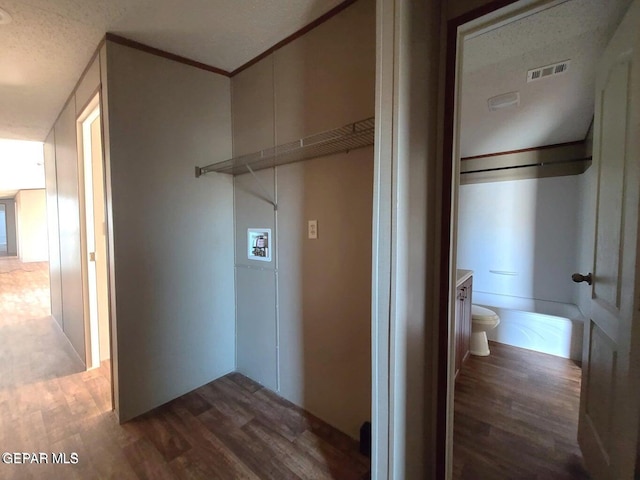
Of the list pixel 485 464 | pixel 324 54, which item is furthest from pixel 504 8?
pixel 485 464

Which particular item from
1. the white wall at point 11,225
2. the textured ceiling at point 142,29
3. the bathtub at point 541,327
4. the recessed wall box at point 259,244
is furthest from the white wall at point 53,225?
the white wall at point 11,225

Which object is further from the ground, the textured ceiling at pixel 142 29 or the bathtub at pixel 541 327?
the textured ceiling at pixel 142 29

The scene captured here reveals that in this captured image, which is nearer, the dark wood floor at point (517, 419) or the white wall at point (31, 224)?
the dark wood floor at point (517, 419)

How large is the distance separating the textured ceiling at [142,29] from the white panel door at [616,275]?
135 centimetres

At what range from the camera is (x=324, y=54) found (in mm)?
1569

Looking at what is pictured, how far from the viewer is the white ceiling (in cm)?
393

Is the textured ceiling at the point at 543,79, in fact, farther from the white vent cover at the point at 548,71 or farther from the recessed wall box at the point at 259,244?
the recessed wall box at the point at 259,244

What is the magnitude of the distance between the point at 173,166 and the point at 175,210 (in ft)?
1.02

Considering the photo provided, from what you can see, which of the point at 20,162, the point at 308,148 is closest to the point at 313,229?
the point at 308,148

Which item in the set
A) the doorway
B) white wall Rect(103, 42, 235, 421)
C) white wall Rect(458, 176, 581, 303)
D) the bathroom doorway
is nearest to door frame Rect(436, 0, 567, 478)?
the bathroom doorway

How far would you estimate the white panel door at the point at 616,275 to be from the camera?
94 centimetres

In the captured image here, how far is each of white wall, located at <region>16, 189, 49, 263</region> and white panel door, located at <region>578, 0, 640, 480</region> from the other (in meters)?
12.2

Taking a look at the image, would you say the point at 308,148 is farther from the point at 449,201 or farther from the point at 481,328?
the point at 481,328

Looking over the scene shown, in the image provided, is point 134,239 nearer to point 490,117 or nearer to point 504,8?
point 504,8
